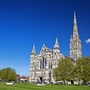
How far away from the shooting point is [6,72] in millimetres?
116000

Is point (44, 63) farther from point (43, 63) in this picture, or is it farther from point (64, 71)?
point (64, 71)

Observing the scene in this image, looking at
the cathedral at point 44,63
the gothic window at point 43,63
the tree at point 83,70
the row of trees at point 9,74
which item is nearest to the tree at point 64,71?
the tree at point 83,70

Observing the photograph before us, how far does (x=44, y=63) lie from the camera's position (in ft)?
320

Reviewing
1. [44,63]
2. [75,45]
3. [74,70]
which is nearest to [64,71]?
[74,70]

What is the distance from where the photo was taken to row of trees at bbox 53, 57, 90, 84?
222ft

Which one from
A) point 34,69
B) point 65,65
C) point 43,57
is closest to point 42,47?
point 43,57

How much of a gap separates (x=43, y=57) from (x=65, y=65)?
25.6 metres

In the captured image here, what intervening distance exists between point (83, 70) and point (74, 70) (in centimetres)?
582

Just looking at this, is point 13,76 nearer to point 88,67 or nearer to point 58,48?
point 58,48

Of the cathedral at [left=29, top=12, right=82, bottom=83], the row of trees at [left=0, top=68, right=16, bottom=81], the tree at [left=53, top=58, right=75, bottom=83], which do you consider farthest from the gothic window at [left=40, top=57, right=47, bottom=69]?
the row of trees at [left=0, top=68, right=16, bottom=81]

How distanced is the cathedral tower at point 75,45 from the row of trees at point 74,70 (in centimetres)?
5002

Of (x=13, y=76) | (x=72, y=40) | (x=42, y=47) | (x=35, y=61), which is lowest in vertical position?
(x=13, y=76)

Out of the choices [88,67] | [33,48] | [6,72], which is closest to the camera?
[88,67]

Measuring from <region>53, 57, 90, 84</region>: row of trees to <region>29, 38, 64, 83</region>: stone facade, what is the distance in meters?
15.1
